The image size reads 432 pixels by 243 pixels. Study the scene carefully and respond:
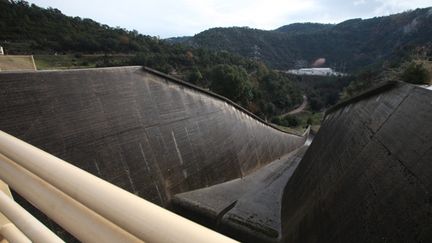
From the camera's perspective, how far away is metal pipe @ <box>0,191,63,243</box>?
114 centimetres

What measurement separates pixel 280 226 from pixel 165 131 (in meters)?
5.55

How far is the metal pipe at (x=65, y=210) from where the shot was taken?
895 mm

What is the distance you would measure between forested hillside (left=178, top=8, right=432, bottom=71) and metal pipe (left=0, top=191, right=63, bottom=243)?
114 meters

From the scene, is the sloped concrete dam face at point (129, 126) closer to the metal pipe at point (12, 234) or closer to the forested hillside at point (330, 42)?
the metal pipe at point (12, 234)

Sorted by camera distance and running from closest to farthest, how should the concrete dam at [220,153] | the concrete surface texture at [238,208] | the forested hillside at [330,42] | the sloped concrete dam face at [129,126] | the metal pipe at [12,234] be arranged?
the metal pipe at [12,234] → the concrete dam at [220,153] → the sloped concrete dam face at [129,126] → the concrete surface texture at [238,208] → the forested hillside at [330,42]

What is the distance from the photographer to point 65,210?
1.03m

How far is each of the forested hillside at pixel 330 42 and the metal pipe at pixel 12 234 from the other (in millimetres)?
114356

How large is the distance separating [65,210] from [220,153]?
557 inches

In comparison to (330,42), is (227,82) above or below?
above

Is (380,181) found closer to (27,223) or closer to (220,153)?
(27,223)

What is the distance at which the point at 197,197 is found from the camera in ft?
40.5

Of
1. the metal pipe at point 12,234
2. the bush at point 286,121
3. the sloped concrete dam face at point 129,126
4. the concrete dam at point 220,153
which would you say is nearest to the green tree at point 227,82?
the bush at point 286,121

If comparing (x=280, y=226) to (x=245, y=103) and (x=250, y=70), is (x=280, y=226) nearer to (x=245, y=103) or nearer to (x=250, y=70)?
(x=245, y=103)

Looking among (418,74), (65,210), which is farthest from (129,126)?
(418,74)
